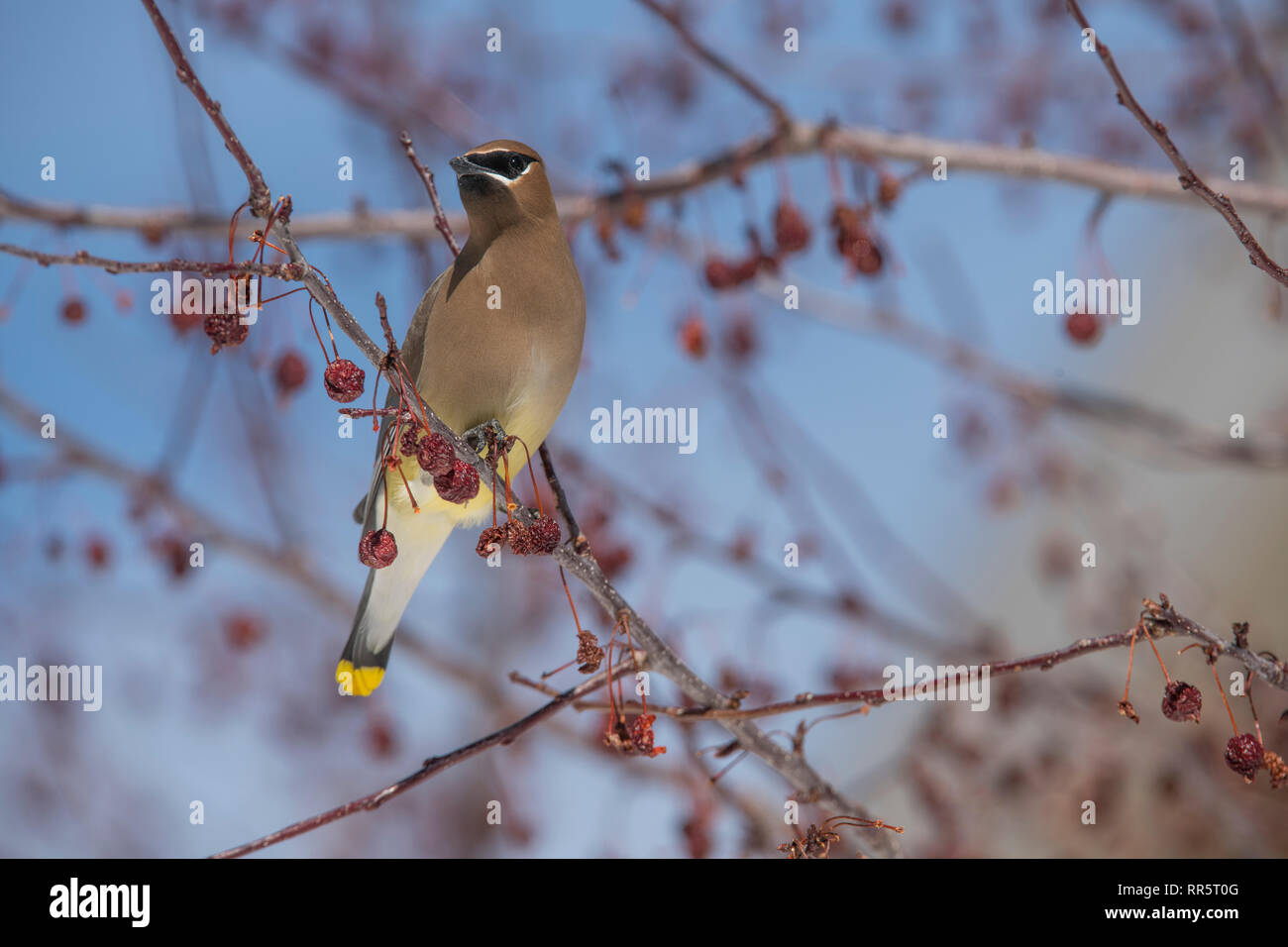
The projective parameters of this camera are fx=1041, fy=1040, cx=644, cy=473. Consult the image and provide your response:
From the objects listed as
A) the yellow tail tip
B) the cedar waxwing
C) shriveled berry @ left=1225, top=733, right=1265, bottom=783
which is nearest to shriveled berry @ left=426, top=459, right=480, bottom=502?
the cedar waxwing

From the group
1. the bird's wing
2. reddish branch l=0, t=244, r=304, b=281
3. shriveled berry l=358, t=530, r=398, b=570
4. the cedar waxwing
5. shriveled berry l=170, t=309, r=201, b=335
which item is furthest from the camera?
shriveled berry l=170, t=309, r=201, b=335

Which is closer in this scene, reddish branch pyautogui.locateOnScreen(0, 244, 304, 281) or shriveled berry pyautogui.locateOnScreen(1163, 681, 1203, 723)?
reddish branch pyautogui.locateOnScreen(0, 244, 304, 281)

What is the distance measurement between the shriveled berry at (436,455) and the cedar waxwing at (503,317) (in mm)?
541

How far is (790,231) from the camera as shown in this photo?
302cm

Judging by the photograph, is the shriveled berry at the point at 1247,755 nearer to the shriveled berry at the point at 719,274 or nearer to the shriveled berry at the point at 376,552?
the shriveled berry at the point at 376,552

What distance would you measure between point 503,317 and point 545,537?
2.37 feet

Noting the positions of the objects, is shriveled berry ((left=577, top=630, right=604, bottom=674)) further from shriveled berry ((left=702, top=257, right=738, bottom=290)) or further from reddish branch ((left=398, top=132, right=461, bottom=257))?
shriveled berry ((left=702, top=257, right=738, bottom=290))

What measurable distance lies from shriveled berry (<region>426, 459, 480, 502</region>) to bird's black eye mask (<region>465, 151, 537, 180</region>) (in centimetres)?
91

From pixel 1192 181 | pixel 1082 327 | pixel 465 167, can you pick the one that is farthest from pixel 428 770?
pixel 1082 327

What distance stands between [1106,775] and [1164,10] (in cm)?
338

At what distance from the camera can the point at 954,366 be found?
4180mm

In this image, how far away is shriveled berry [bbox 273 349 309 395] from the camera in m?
2.84
